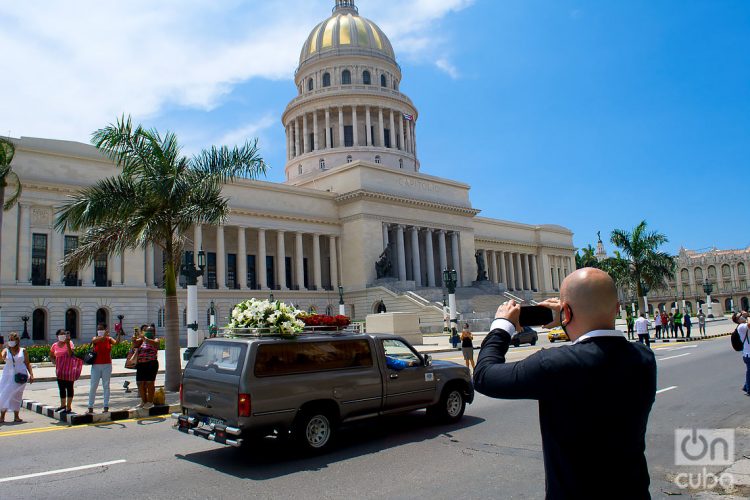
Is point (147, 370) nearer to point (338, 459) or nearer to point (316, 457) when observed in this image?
point (316, 457)

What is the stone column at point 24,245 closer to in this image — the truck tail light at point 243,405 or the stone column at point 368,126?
the truck tail light at point 243,405

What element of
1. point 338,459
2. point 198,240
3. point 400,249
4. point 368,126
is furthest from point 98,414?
point 368,126

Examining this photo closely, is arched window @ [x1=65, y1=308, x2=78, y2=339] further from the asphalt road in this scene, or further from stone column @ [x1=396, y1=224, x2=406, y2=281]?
the asphalt road

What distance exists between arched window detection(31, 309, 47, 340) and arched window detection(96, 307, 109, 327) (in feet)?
11.2

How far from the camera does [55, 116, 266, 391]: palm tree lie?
669 inches

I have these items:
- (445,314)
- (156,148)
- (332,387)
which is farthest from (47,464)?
(445,314)

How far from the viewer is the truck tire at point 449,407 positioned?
35.4 feet

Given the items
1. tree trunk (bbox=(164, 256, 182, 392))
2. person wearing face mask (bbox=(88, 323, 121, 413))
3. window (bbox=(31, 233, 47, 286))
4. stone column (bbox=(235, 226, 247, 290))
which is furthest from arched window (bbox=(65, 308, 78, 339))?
person wearing face mask (bbox=(88, 323, 121, 413))

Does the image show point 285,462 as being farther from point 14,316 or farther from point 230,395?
point 14,316

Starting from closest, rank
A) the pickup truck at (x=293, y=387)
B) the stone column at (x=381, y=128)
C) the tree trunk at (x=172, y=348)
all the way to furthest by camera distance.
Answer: the pickup truck at (x=293, y=387)
the tree trunk at (x=172, y=348)
the stone column at (x=381, y=128)

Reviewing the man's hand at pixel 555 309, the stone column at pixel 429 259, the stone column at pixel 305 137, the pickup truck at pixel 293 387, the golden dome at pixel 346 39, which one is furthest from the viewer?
the golden dome at pixel 346 39

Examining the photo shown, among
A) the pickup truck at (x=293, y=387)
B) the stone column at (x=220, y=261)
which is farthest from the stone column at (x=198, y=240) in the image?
the pickup truck at (x=293, y=387)

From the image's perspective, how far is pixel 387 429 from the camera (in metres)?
10.5

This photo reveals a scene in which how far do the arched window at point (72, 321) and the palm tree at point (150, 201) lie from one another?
1054 inches
